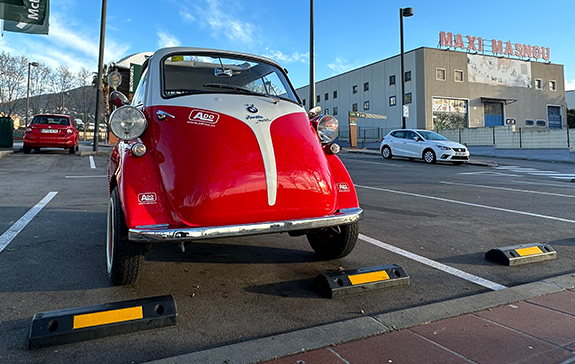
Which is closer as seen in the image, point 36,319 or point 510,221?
point 36,319

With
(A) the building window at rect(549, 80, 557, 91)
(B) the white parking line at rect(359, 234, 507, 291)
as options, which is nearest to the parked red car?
(B) the white parking line at rect(359, 234, 507, 291)

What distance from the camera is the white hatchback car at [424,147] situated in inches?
647

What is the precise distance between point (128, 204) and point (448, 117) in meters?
42.5

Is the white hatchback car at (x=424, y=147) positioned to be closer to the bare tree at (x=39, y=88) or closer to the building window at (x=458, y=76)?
the building window at (x=458, y=76)

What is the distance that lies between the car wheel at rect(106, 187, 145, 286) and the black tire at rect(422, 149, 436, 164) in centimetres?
1579

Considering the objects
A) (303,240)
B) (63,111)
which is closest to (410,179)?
(303,240)

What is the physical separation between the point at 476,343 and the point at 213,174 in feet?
6.12

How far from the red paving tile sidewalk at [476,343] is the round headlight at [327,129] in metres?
1.80

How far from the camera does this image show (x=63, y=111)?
60.9 metres

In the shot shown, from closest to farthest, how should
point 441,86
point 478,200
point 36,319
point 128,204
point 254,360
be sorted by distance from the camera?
point 254,360 < point 36,319 < point 128,204 < point 478,200 < point 441,86

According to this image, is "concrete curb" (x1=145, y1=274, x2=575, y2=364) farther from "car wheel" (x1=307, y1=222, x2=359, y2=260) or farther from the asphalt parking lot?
"car wheel" (x1=307, y1=222, x2=359, y2=260)

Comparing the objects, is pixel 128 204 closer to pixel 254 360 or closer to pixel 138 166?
pixel 138 166

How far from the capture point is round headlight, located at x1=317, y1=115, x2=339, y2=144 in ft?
11.8

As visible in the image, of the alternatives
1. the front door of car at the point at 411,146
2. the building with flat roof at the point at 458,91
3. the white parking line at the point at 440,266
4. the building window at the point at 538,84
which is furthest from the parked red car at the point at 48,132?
the building window at the point at 538,84
